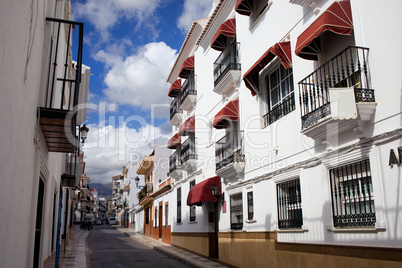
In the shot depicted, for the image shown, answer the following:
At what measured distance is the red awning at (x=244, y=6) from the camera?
38.2 feet

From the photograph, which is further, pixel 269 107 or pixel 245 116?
pixel 245 116

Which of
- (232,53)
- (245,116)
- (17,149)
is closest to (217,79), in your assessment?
(232,53)

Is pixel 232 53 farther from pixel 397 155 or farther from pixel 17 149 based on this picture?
pixel 17 149

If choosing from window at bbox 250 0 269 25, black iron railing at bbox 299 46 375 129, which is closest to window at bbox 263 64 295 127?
black iron railing at bbox 299 46 375 129

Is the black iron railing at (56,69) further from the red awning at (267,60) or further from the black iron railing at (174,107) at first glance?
the black iron railing at (174,107)

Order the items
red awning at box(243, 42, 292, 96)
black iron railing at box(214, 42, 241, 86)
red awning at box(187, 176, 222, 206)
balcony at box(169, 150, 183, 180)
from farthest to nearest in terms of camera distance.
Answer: balcony at box(169, 150, 183, 180) < red awning at box(187, 176, 222, 206) < black iron railing at box(214, 42, 241, 86) < red awning at box(243, 42, 292, 96)

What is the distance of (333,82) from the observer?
755 centimetres

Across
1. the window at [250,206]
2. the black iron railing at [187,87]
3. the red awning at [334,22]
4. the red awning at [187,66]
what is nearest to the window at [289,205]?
the window at [250,206]

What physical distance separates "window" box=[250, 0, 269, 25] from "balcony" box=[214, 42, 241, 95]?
1126 mm

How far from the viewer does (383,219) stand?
6145mm

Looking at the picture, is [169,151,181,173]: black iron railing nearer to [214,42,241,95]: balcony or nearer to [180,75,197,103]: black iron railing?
[180,75,197,103]: black iron railing

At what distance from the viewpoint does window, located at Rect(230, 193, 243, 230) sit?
12.5 metres

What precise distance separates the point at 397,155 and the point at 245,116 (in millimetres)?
6555

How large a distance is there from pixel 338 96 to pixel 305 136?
2330 mm
